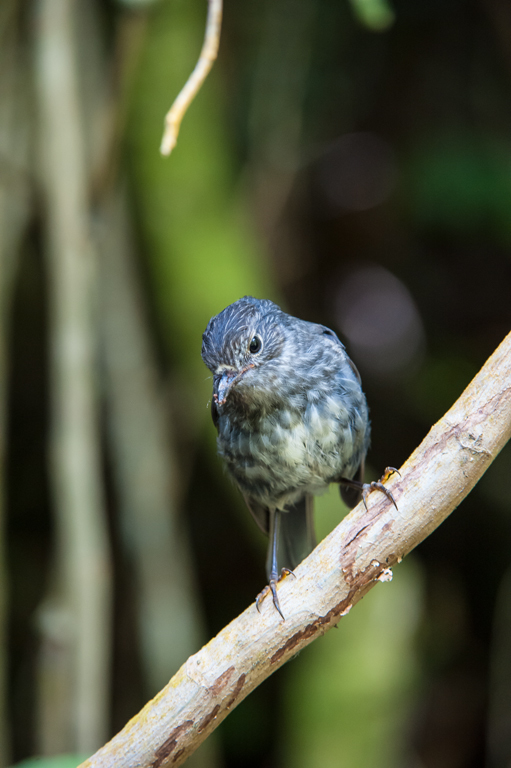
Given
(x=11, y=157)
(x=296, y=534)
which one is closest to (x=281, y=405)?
(x=296, y=534)

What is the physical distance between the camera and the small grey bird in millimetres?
2551

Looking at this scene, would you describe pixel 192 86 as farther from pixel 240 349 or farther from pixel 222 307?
pixel 222 307

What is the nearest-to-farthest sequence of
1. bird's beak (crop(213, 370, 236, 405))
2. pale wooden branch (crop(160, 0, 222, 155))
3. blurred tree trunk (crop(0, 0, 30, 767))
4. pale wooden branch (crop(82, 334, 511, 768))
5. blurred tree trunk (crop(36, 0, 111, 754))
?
pale wooden branch (crop(82, 334, 511, 768)) < pale wooden branch (crop(160, 0, 222, 155)) < bird's beak (crop(213, 370, 236, 405)) < blurred tree trunk (crop(36, 0, 111, 754)) < blurred tree trunk (crop(0, 0, 30, 767))

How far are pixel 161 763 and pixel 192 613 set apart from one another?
1.92 metres

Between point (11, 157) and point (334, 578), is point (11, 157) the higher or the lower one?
the higher one

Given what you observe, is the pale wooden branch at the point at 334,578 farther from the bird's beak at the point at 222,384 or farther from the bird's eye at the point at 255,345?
the bird's eye at the point at 255,345

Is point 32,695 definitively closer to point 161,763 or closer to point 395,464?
point 395,464

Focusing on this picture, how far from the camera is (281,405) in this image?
2.69 metres

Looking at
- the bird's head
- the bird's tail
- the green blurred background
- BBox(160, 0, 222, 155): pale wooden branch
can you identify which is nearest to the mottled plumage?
the bird's head

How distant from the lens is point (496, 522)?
483 centimetres

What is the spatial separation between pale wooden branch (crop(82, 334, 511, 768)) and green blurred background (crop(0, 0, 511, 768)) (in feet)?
4.46

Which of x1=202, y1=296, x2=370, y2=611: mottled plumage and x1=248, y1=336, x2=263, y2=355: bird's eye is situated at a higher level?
x1=248, y1=336, x2=263, y2=355: bird's eye

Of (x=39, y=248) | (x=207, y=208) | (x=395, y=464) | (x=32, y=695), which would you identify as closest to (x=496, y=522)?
(x=395, y=464)

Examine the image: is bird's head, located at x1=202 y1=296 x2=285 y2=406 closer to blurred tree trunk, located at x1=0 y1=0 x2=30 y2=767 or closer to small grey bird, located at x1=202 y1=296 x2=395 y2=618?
small grey bird, located at x1=202 y1=296 x2=395 y2=618
